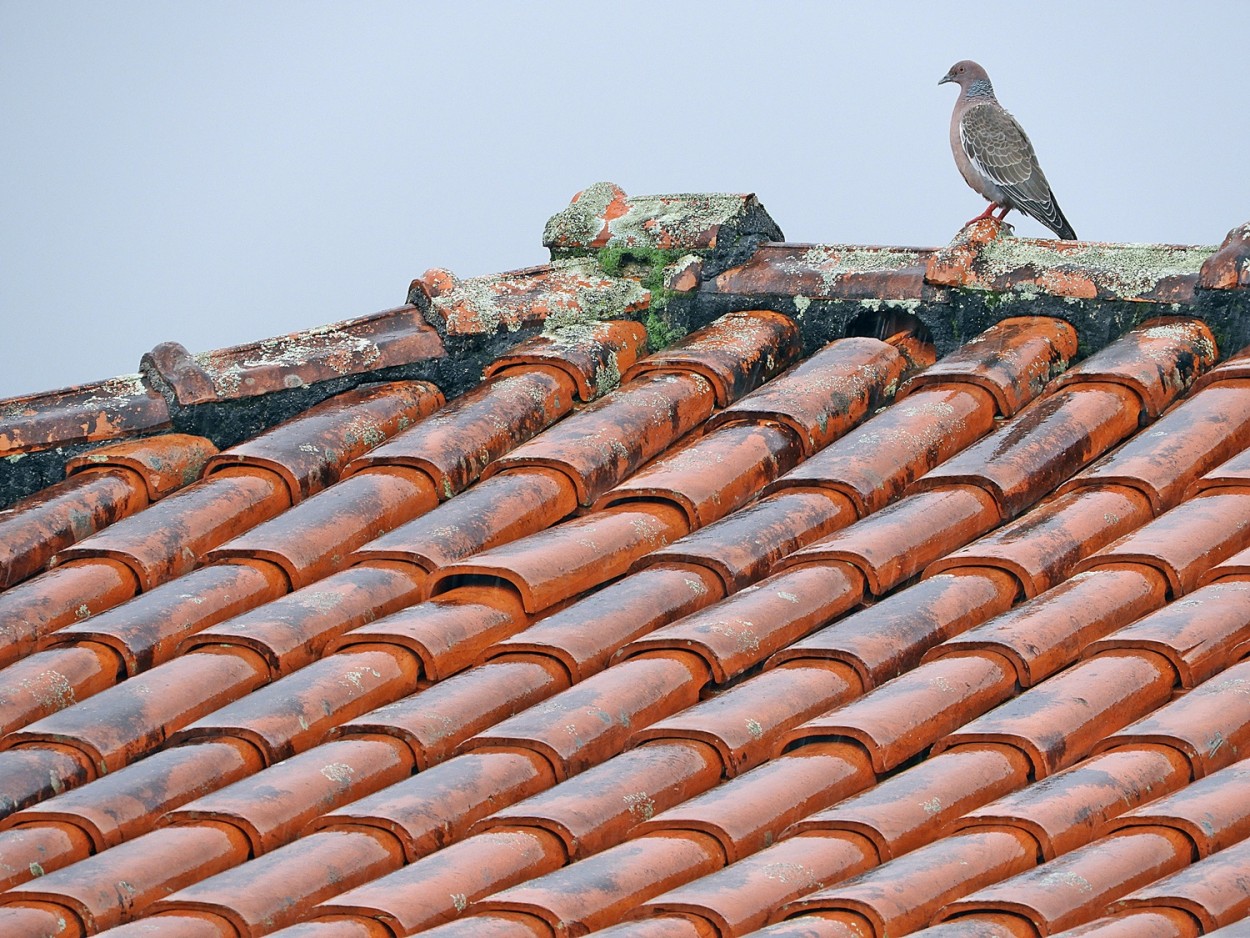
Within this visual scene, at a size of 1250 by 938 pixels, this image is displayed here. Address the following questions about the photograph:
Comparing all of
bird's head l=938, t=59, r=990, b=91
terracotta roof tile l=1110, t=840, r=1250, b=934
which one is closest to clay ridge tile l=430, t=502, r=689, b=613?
terracotta roof tile l=1110, t=840, r=1250, b=934

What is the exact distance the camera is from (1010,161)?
7.85 meters

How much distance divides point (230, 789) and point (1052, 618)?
1.62 metres

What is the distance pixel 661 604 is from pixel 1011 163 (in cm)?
436

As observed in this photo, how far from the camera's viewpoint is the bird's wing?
7.77 metres

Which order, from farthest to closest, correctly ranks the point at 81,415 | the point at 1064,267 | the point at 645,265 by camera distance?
the point at 645,265 < the point at 81,415 < the point at 1064,267

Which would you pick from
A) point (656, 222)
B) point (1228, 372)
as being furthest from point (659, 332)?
point (1228, 372)

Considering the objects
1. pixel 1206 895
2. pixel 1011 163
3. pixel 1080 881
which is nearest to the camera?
pixel 1206 895

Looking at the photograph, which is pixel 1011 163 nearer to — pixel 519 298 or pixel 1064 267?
pixel 1064 267

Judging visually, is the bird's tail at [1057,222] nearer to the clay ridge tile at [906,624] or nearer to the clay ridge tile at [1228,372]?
the clay ridge tile at [1228,372]

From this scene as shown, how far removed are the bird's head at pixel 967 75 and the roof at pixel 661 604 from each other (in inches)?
117

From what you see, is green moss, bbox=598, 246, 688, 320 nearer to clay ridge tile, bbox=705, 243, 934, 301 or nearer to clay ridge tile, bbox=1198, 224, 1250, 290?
clay ridge tile, bbox=705, 243, 934, 301

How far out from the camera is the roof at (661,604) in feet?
10.2

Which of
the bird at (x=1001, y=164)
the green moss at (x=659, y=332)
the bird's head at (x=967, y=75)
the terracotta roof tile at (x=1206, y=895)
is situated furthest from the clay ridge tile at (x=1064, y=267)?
the bird's head at (x=967, y=75)

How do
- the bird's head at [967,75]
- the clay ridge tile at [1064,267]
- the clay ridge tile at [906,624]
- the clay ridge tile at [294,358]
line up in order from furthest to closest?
the bird's head at [967,75] → the clay ridge tile at [294,358] → the clay ridge tile at [1064,267] → the clay ridge tile at [906,624]
